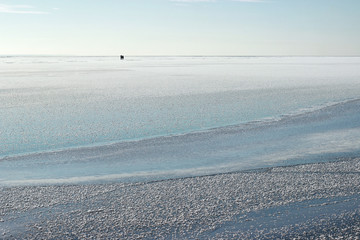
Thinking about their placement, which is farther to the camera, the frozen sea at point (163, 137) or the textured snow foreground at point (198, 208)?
the frozen sea at point (163, 137)

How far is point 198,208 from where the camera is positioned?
5133 millimetres

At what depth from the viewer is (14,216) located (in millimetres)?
4961

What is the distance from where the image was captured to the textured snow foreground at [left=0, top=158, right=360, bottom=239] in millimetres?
4461

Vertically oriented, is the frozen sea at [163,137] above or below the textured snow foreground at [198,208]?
above

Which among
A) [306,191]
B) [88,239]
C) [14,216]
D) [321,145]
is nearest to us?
[88,239]

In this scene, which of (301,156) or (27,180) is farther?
(301,156)

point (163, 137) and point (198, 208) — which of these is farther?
point (163, 137)

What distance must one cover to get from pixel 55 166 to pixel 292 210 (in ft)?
14.3

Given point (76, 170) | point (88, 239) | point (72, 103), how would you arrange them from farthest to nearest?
1. point (72, 103)
2. point (76, 170)
3. point (88, 239)

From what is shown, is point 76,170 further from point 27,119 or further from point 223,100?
point 223,100

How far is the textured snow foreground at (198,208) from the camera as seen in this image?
4461 millimetres

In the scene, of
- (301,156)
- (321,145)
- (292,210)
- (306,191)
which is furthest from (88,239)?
(321,145)

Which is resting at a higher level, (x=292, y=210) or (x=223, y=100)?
(x=223, y=100)

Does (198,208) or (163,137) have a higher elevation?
(163,137)
